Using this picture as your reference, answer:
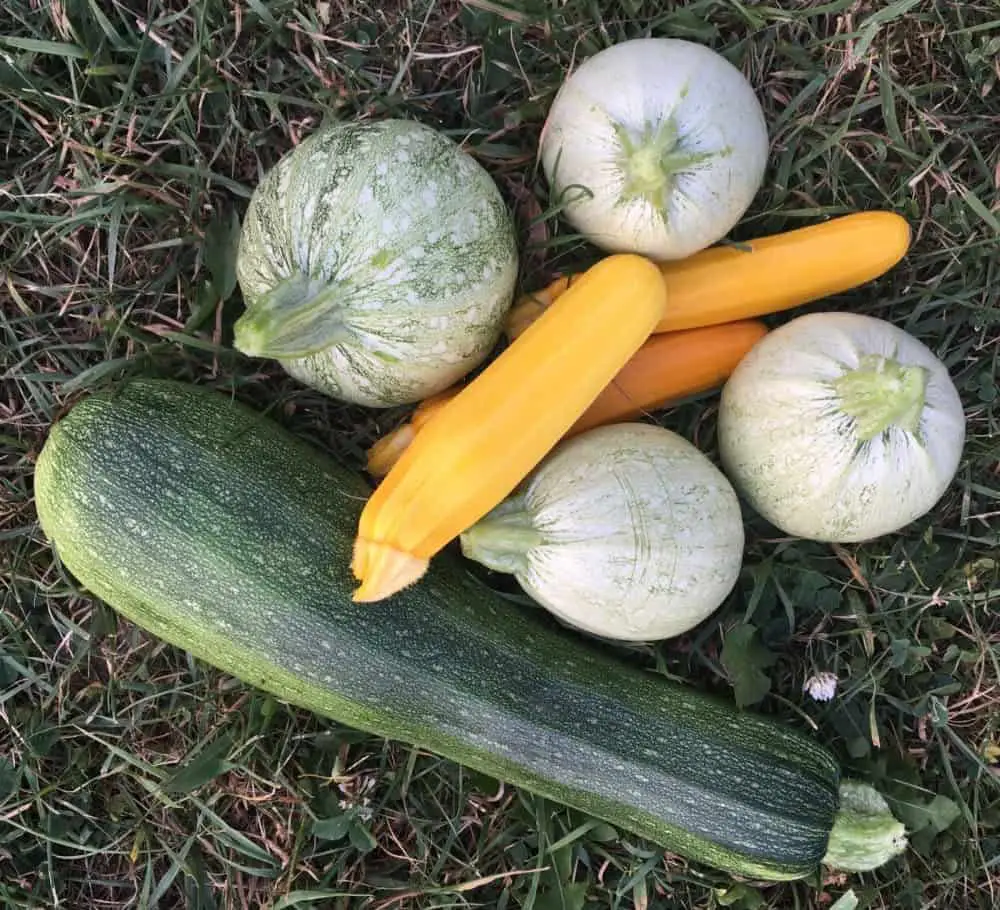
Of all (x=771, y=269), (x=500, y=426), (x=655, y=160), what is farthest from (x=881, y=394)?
(x=500, y=426)

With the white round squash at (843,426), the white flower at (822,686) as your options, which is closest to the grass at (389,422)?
the white flower at (822,686)

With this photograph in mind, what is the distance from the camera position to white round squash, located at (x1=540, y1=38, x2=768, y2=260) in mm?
2123

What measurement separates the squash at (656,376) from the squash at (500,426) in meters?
0.31

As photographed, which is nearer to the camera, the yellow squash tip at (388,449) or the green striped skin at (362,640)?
the green striped skin at (362,640)

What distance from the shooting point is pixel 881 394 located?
2115 mm

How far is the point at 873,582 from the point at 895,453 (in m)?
0.58

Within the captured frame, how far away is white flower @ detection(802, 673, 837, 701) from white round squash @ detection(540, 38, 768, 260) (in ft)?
3.72

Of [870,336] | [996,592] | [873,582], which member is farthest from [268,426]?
[996,592]

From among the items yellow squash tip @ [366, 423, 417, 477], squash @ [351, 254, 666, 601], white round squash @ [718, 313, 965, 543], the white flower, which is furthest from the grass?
squash @ [351, 254, 666, 601]

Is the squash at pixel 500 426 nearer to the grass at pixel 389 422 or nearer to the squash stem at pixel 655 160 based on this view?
the squash stem at pixel 655 160

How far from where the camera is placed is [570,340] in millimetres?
2084

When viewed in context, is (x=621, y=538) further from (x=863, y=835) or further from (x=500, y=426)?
(x=863, y=835)

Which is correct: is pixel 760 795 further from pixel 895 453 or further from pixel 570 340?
pixel 570 340

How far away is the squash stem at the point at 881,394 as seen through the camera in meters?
2.11
